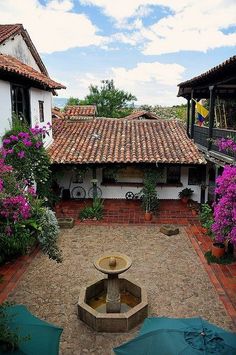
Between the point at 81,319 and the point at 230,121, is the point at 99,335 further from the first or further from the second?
the point at 230,121

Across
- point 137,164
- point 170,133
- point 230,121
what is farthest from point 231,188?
point 230,121

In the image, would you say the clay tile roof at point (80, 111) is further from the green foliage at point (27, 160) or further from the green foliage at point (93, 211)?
the green foliage at point (27, 160)

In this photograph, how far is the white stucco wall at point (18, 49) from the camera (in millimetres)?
12141

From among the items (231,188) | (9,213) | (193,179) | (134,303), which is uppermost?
(231,188)

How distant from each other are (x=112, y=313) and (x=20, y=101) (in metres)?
8.43

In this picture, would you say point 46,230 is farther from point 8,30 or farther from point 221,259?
point 8,30

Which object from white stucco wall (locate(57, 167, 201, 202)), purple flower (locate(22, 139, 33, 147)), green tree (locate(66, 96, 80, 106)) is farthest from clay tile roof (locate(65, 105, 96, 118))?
green tree (locate(66, 96, 80, 106))

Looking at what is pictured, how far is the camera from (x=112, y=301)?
23.4 ft

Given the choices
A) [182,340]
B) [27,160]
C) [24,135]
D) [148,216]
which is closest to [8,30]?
[24,135]

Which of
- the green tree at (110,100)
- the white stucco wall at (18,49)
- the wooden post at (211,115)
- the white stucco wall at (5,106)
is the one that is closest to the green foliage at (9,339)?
the white stucco wall at (5,106)

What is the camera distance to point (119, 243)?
37.2 ft

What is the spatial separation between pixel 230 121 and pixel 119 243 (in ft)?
38.7

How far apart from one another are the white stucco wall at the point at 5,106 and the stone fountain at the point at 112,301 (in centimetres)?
551

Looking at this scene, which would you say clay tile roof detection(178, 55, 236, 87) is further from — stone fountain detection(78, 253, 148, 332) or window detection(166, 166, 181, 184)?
stone fountain detection(78, 253, 148, 332)
